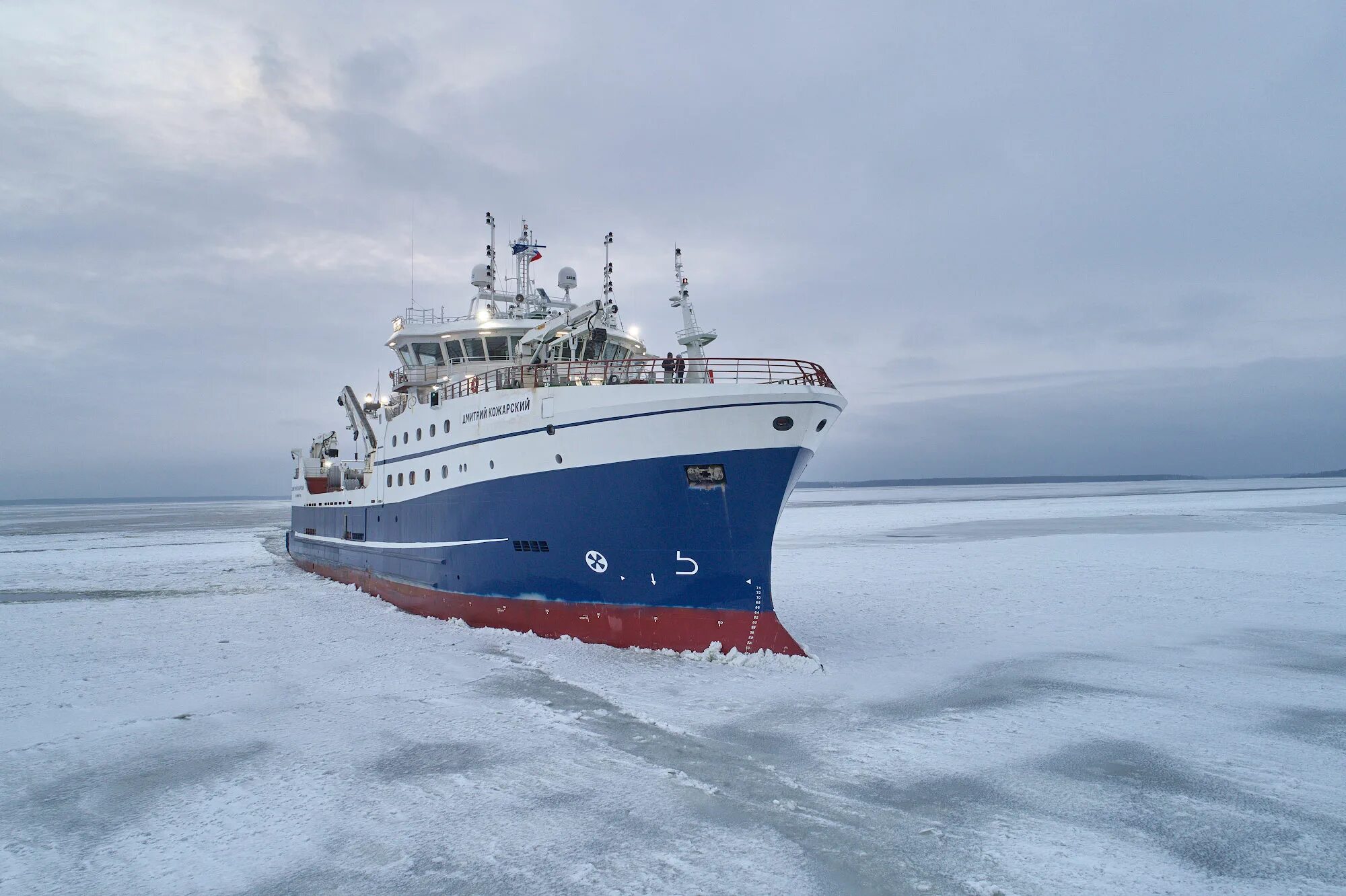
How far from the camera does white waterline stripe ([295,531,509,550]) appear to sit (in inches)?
558

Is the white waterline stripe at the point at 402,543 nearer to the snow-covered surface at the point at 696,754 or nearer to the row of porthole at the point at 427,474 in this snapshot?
the row of porthole at the point at 427,474

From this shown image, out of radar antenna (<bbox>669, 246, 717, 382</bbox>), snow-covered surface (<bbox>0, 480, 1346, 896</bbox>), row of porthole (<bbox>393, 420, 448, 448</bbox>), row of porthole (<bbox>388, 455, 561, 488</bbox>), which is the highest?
radar antenna (<bbox>669, 246, 717, 382</bbox>)

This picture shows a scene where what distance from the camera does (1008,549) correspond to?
1096 inches

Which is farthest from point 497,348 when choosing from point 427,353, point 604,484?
point 604,484

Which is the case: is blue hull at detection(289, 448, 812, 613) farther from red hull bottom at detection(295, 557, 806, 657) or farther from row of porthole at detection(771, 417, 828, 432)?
row of porthole at detection(771, 417, 828, 432)

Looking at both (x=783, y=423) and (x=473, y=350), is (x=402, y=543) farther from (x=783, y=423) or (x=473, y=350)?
(x=783, y=423)

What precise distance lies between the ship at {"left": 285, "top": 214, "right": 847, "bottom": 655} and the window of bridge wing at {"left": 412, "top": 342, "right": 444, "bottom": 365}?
94cm

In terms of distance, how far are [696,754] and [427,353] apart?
13993 millimetres

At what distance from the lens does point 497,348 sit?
57.6ft

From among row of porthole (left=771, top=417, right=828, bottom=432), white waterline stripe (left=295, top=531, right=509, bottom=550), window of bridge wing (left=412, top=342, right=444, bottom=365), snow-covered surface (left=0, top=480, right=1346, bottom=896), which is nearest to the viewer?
snow-covered surface (left=0, top=480, right=1346, bottom=896)

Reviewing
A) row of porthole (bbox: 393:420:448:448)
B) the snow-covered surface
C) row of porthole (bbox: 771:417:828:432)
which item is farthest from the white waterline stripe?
row of porthole (bbox: 771:417:828:432)

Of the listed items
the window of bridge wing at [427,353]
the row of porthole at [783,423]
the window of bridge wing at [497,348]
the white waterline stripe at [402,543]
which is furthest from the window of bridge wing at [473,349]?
the row of porthole at [783,423]

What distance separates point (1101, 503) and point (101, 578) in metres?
73.8

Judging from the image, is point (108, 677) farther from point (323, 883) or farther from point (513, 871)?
point (513, 871)
